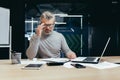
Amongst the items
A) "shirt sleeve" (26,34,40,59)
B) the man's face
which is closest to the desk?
"shirt sleeve" (26,34,40,59)

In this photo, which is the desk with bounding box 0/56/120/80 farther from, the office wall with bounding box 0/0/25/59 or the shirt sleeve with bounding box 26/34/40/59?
the office wall with bounding box 0/0/25/59

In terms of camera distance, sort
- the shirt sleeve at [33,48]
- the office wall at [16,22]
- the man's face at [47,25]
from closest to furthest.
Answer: the shirt sleeve at [33,48]
the man's face at [47,25]
the office wall at [16,22]

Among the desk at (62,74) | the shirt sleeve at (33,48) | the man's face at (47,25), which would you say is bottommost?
the desk at (62,74)

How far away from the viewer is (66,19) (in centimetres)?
491

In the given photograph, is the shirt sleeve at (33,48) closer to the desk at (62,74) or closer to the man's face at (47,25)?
the man's face at (47,25)

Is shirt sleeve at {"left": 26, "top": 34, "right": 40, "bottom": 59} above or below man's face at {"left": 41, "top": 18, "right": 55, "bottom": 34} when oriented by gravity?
below

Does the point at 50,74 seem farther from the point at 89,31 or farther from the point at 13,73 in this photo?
the point at 89,31

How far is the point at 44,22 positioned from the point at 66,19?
2.31 meters

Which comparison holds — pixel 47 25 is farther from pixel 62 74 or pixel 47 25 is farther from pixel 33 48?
pixel 62 74

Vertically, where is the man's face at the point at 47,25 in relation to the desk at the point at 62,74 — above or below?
above

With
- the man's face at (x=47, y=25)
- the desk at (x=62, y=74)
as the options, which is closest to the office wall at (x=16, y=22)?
the man's face at (x=47, y=25)

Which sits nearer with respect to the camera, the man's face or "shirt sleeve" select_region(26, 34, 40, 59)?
"shirt sleeve" select_region(26, 34, 40, 59)

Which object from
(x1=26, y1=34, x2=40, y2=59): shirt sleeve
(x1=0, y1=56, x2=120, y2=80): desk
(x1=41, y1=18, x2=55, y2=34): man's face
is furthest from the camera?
(x1=41, y1=18, x2=55, y2=34): man's face

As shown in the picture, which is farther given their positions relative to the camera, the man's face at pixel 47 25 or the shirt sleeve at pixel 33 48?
the man's face at pixel 47 25
